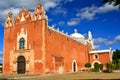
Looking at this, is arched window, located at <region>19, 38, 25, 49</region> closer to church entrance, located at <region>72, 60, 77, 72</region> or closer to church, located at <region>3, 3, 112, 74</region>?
church, located at <region>3, 3, 112, 74</region>

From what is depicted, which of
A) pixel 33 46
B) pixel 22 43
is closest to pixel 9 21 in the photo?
pixel 22 43

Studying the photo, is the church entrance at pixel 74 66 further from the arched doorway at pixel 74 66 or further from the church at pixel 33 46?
the church at pixel 33 46

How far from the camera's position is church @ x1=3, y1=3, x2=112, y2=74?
3231 cm

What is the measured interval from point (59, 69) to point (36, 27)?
791cm

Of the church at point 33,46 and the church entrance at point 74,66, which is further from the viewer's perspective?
the church entrance at point 74,66

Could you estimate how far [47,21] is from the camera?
33406 millimetres

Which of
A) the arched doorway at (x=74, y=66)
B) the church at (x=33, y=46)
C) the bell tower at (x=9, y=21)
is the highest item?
the bell tower at (x=9, y=21)

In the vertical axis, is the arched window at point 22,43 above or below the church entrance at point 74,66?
above

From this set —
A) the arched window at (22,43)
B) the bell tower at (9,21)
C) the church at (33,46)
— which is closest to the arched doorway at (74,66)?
the church at (33,46)

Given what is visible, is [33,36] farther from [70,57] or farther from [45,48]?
[70,57]

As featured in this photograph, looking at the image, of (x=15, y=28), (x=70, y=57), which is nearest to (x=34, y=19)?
(x=15, y=28)

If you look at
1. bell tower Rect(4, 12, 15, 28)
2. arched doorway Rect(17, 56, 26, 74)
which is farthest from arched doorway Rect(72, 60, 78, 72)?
bell tower Rect(4, 12, 15, 28)

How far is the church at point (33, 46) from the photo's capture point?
32.3 metres

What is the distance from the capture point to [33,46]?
33062mm
